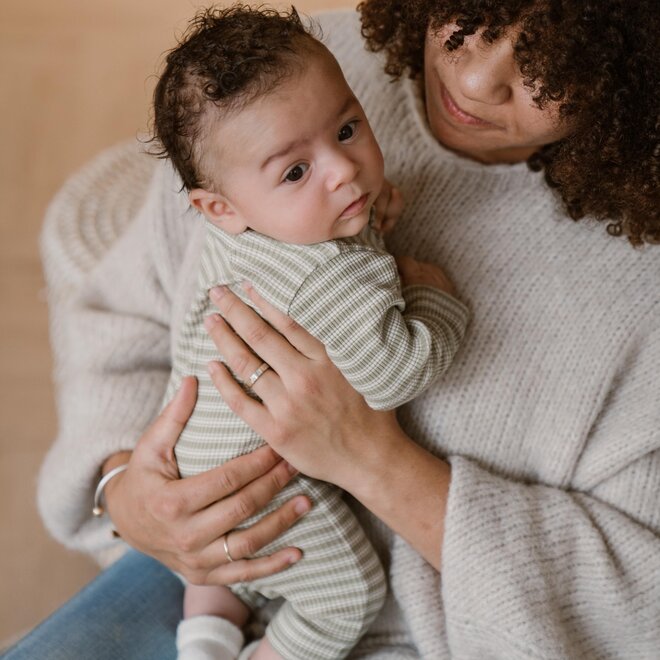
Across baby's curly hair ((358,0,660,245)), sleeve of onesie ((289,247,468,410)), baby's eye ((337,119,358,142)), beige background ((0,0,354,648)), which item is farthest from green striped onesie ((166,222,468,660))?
beige background ((0,0,354,648))

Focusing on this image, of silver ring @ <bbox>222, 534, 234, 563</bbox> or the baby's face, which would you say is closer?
the baby's face

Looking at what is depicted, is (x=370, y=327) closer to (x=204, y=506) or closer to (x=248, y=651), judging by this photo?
(x=204, y=506)

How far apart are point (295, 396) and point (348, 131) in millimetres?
318

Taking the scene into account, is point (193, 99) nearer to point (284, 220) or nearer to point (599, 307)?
point (284, 220)

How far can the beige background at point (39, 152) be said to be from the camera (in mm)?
1757

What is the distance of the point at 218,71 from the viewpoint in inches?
34.1

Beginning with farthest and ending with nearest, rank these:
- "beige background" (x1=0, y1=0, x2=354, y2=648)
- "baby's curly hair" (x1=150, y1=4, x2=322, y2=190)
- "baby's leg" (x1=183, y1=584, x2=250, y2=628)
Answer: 1. "beige background" (x1=0, y1=0, x2=354, y2=648)
2. "baby's leg" (x1=183, y1=584, x2=250, y2=628)
3. "baby's curly hair" (x1=150, y1=4, x2=322, y2=190)

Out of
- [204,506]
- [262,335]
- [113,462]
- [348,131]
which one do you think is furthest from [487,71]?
[113,462]

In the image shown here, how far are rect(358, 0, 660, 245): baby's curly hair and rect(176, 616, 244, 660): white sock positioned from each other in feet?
2.31

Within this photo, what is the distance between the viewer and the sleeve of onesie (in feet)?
3.08

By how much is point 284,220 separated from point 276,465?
0.33 m

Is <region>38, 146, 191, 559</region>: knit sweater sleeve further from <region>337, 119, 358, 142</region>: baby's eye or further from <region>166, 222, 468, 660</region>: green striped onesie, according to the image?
<region>337, 119, 358, 142</region>: baby's eye

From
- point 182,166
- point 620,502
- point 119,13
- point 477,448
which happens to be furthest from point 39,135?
point 620,502

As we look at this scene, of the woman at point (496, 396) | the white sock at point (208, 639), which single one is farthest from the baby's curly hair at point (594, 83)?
the white sock at point (208, 639)
